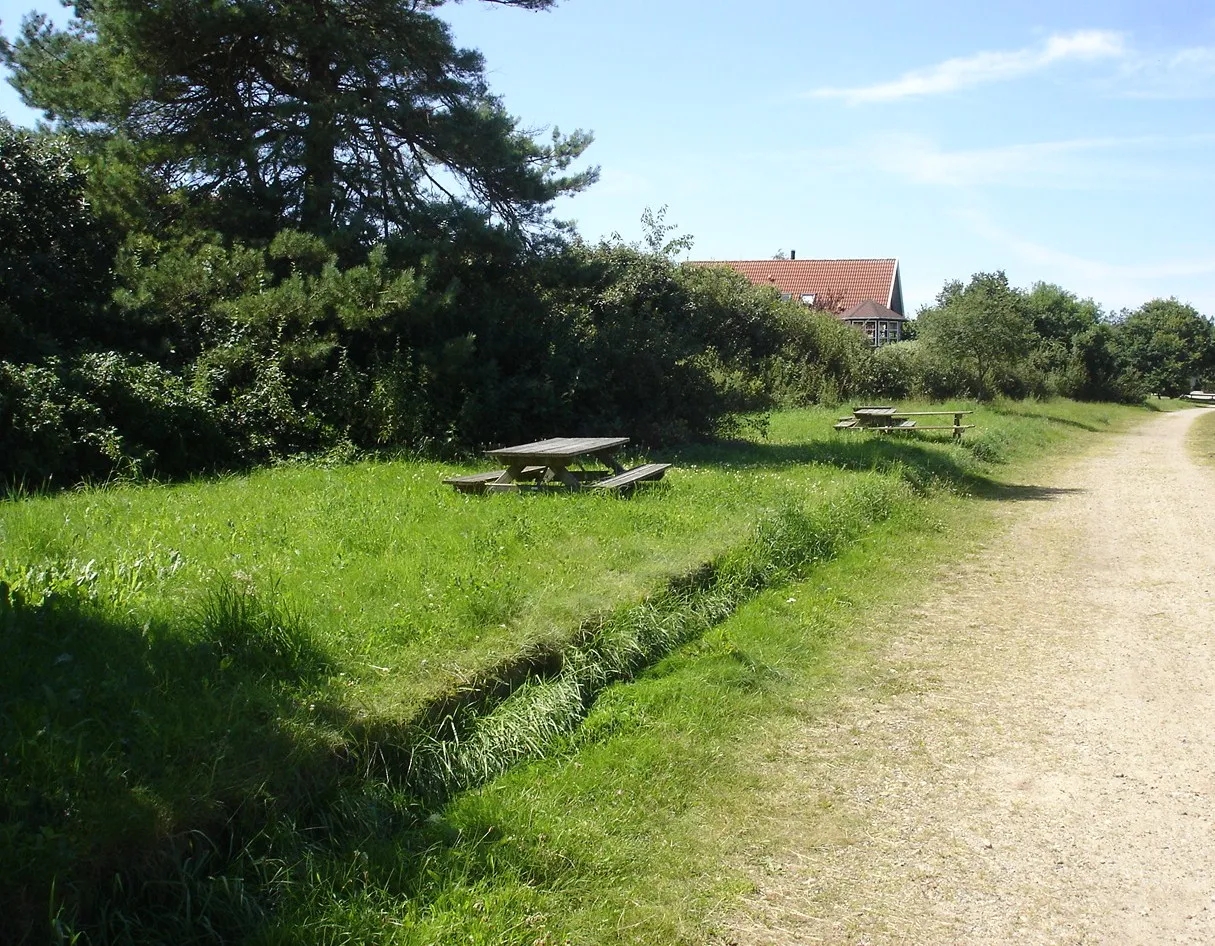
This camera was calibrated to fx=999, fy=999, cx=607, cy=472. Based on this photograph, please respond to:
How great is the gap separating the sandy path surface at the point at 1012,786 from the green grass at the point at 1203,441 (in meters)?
14.7

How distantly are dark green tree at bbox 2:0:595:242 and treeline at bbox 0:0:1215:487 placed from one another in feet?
0.13

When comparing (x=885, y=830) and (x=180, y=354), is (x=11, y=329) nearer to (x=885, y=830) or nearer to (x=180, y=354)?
(x=180, y=354)

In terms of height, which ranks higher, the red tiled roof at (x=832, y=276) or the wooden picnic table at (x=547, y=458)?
the red tiled roof at (x=832, y=276)

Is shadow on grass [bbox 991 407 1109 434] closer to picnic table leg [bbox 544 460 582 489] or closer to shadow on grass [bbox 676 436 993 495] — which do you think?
shadow on grass [bbox 676 436 993 495]

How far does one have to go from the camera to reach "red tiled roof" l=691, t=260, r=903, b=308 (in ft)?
170

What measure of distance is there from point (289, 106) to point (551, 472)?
21.9ft

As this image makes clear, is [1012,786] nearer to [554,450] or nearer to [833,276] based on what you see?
[554,450]

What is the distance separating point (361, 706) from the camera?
4.58 m

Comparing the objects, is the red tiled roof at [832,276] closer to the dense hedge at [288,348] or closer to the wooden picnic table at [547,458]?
the dense hedge at [288,348]

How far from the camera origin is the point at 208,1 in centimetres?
1287

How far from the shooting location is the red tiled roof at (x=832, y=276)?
51.7m

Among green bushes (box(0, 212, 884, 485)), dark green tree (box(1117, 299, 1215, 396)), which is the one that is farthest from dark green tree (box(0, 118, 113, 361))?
dark green tree (box(1117, 299, 1215, 396))

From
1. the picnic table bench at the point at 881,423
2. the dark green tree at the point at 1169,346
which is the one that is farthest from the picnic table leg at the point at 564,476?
the dark green tree at the point at 1169,346

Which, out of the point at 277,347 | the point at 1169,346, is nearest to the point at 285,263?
the point at 277,347
